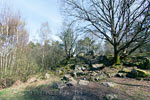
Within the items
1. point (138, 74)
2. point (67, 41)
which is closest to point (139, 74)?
point (138, 74)

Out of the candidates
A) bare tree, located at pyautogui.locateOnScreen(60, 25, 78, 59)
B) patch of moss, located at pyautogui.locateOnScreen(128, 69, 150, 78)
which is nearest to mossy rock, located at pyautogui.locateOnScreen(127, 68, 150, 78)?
patch of moss, located at pyautogui.locateOnScreen(128, 69, 150, 78)

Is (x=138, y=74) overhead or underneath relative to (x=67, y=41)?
underneath

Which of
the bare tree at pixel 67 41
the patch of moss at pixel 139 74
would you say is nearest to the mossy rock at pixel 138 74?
the patch of moss at pixel 139 74

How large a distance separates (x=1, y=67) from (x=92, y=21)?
6.83 meters

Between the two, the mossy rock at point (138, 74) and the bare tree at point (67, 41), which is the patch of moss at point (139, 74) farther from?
the bare tree at point (67, 41)

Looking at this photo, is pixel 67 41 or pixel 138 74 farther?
pixel 67 41

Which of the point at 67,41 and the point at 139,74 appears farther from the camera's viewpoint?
the point at 67,41

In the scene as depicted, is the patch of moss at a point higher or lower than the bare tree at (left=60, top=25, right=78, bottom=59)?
lower

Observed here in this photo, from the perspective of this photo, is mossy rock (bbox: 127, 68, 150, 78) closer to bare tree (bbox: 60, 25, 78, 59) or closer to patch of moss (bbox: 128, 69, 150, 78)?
patch of moss (bbox: 128, 69, 150, 78)

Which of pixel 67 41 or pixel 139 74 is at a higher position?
pixel 67 41

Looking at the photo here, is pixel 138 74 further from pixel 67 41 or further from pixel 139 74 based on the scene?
pixel 67 41

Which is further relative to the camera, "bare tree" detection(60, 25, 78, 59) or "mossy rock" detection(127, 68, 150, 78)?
"bare tree" detection(60, 25, 78, 59)

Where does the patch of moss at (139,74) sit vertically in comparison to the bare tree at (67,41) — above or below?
below

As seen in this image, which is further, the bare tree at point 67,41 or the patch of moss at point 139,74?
the bare tree at point 67,41
